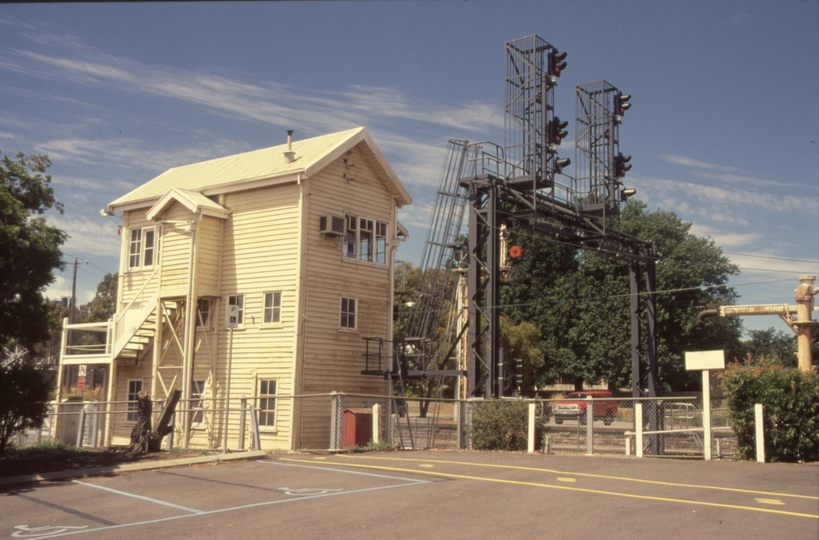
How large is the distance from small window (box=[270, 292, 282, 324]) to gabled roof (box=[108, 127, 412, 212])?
12.0 feet

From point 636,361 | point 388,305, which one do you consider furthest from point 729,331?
point 388,305

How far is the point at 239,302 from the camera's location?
26.7 m

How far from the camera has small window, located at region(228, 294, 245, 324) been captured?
2641 cm

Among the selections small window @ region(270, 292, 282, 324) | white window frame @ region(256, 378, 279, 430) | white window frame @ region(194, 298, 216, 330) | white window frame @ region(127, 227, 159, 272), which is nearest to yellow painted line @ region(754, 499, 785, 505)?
white window frame @ region(256, 378, 279, 430)

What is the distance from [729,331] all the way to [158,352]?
153ft

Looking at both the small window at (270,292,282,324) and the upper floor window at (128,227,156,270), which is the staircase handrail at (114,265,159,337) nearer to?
the upper floor window at (128,227,156,270)

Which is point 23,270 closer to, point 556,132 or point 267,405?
point 267,405

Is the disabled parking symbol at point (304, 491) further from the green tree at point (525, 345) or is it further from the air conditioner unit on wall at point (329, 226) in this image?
the green tree at point (525, 345)

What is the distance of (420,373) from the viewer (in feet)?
85.3

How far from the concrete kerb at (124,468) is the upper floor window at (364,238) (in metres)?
10.8

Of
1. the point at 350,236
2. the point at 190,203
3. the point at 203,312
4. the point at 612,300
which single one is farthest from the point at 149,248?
the point at 612,300

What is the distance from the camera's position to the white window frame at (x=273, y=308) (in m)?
25.6

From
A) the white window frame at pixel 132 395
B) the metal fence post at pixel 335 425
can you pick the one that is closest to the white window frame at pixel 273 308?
the white window frame at pixel 132 395

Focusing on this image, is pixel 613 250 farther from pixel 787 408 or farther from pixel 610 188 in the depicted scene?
pixel 787 408
